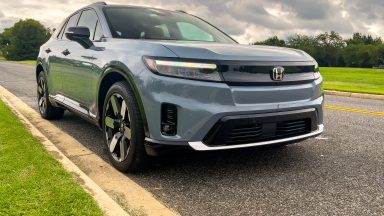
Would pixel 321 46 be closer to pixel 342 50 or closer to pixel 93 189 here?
pixel 342 50

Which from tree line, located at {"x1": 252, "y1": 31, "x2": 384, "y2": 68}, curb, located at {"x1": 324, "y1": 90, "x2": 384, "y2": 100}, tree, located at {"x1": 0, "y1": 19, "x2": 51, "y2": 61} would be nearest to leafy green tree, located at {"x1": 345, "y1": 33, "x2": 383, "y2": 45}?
tree line, located at {"x1": 252, "y1": 31, "x2": 384, "y2": 68}

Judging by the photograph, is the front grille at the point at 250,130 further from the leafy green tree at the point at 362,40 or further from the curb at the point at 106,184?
the leafy green tree at the point at 362,40

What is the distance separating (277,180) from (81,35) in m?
2.46

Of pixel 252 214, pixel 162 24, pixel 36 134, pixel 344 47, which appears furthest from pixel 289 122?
pixel 344 47

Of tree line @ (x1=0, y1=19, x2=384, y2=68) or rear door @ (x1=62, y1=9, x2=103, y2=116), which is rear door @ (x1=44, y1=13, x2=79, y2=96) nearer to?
rear door @ (x1=62, y1=9, x2=103, y2=116)

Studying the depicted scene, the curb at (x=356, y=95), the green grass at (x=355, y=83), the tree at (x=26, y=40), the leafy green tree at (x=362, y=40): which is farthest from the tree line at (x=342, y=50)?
the curb at (x=356, y=95)

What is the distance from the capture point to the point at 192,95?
323 centimetres

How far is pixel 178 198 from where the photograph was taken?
10.5 feet

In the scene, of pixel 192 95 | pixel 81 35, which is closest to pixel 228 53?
pixel 192 95

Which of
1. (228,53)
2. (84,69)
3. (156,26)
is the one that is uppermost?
(156,26)

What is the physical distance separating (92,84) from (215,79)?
162 cm

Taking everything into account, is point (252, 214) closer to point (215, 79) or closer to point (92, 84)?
point (215, 79)

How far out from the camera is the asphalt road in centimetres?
299

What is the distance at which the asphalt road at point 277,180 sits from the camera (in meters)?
2.99
